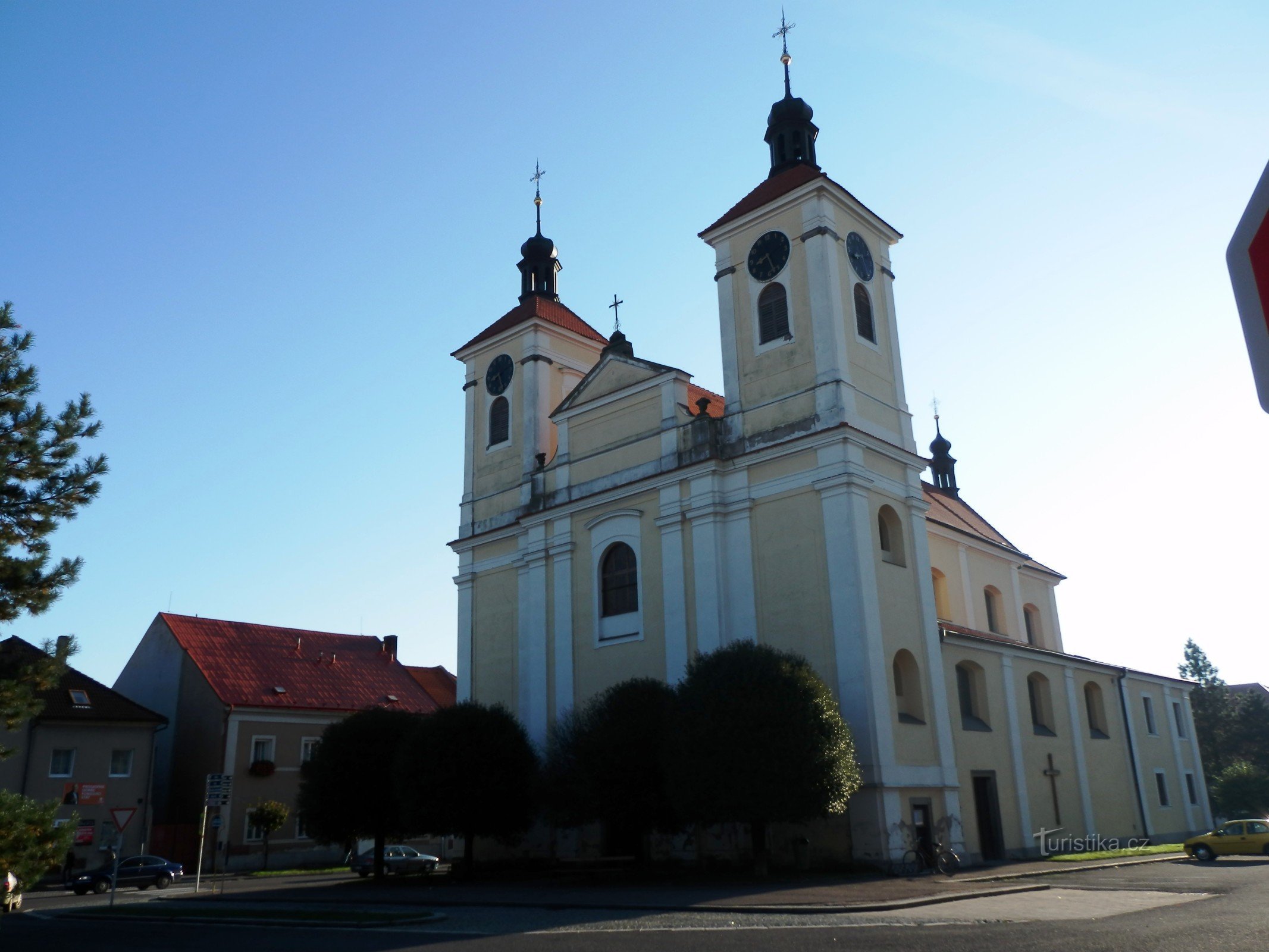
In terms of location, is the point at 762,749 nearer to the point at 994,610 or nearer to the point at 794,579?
the point at 794,579

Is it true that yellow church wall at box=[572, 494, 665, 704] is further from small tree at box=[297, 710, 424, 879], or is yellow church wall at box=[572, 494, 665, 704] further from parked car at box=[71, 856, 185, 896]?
parked car at box=[71, 856, 185, 896]

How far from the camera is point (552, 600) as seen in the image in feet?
107

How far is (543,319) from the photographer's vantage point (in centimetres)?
3572

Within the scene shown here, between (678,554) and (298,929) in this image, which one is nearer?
(298,929)

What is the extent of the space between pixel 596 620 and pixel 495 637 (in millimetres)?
5254

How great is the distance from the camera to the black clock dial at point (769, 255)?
29.4 m

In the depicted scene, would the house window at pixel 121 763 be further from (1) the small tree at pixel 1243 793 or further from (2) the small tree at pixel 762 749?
(1) the small tree at pixel 1243 793

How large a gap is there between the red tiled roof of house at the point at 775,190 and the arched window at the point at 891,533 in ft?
30.2

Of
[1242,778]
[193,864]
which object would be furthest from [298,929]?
[1242,778]

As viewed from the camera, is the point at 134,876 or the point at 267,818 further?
the point at 267,818

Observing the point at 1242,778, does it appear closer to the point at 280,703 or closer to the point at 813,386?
the point at 813,386

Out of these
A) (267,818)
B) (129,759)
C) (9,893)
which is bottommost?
(9,893)

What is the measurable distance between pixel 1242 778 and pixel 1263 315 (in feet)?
229

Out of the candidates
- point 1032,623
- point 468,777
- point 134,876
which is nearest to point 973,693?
point 1032,623
